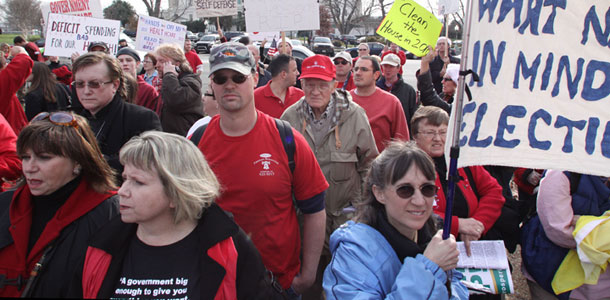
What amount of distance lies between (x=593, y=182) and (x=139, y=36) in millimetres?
6701

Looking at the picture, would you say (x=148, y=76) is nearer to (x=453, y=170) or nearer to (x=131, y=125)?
(x=131, y=125)

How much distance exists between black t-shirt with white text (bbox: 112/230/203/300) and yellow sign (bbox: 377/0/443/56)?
4205mm

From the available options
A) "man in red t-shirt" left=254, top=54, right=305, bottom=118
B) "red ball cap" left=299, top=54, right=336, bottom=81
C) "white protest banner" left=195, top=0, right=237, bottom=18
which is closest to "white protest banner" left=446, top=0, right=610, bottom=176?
"red ball cap" left=299, top=54, right=336, bottom=81

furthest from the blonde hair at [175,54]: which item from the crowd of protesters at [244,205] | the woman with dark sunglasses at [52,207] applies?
the woman with dark sunglasses at [52,207]

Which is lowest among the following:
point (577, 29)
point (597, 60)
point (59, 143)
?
point (59, 143)

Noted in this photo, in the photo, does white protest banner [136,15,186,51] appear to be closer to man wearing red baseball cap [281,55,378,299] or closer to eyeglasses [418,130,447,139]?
man wearing red baseball cap [281,55,378,299]

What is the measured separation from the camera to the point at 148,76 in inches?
252

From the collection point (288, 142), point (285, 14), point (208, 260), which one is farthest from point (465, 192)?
point (285, 14)

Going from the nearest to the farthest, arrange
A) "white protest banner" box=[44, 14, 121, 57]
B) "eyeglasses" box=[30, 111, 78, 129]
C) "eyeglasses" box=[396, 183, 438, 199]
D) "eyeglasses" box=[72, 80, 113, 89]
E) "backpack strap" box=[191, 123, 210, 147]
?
1. "eyeglasses" box=[396, 183, 438, 199]
2. "eyeglasses" box=[30, 111, 78, 129]
3. "backpack strap" box=[191, 123, 210, 147]
4. "eyeglasses" box=[72, 80, 113, 89]
5. "white protest banner" box=[44, 14, 121, 57]

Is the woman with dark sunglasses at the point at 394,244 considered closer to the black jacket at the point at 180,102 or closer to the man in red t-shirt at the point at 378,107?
the man in red t-shirt at the point at 378,107

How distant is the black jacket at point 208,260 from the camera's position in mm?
1797

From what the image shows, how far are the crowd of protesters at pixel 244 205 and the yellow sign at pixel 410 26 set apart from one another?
2.19 meters

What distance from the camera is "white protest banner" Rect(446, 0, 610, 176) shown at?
1899mm

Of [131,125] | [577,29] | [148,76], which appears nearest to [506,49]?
[577,29]
